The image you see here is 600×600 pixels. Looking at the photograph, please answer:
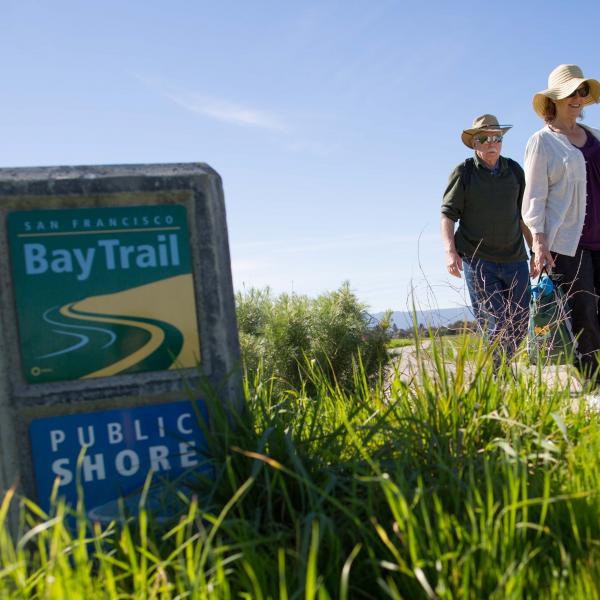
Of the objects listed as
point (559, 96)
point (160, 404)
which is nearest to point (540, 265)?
point (559, 96)

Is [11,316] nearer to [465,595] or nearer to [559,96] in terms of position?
[465,595]

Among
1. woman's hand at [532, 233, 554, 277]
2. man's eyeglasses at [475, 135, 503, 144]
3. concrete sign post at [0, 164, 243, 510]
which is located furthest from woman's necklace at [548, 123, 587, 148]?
concrete sign post at [0, 164, 243, 510]

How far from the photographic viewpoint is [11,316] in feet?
8.08

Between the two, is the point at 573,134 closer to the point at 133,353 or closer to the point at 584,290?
the point at 584,290

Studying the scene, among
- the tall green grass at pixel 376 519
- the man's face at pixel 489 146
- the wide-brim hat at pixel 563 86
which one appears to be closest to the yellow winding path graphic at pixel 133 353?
the tall green grass at pixel 376 519

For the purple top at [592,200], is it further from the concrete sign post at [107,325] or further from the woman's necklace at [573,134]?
the concrete sign post at [107,325]

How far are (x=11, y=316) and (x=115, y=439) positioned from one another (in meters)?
0.54

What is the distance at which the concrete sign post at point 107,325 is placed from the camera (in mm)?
2441

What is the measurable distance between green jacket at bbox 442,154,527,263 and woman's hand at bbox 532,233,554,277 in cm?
56

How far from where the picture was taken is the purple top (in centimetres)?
446

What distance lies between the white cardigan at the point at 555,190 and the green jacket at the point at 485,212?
0.48 meters

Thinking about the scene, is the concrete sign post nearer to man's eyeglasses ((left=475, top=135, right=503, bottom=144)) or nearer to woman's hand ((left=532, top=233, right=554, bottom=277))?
woman's hand ((left=532, top=233, right=554, bottom=277))

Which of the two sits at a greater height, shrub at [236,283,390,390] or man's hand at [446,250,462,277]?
man's hand at [446,250,462,277]

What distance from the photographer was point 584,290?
4.41 meters
